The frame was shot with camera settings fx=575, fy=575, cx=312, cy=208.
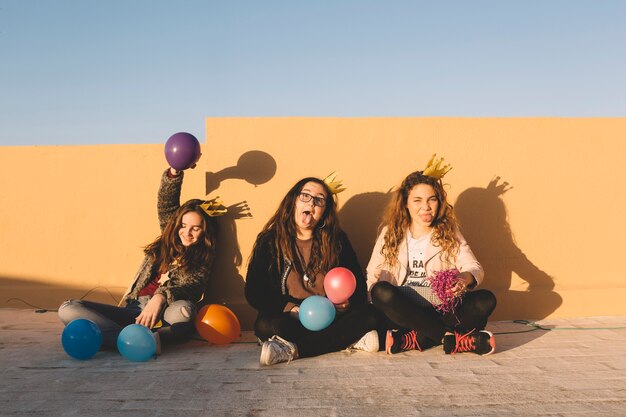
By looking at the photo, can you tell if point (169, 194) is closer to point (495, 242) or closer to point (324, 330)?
point (324, 330)

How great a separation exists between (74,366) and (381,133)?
2815 millimetres

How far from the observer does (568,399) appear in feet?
8.30

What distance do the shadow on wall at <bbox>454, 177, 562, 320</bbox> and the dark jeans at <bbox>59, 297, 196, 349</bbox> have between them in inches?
91.1

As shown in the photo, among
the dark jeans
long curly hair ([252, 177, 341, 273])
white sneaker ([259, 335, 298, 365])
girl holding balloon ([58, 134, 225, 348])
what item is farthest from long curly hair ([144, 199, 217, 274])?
white sneaker ([259, 335, 298, 365])

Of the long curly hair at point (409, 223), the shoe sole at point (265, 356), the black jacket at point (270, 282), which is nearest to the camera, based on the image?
the shoe sole at point (265, 356)

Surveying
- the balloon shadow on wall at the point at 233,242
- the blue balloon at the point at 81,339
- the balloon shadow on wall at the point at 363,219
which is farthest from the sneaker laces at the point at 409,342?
the blue balloon at the point at 81,339

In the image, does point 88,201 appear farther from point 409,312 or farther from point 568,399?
→ point 568,399

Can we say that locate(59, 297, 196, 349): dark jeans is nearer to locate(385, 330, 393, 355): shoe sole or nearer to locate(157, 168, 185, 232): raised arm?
locate(157, 168, 185, 232): raised arm

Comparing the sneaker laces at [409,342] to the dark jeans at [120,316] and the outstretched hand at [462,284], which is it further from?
the dark jeans at [120,316]

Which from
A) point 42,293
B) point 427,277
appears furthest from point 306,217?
point 42,293

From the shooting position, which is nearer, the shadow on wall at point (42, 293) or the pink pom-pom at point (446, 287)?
the pink pom-pom at point (446, 287)

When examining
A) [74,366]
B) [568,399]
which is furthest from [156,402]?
[568,399]

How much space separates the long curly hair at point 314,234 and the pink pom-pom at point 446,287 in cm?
73

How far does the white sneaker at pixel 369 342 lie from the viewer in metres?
3.55
